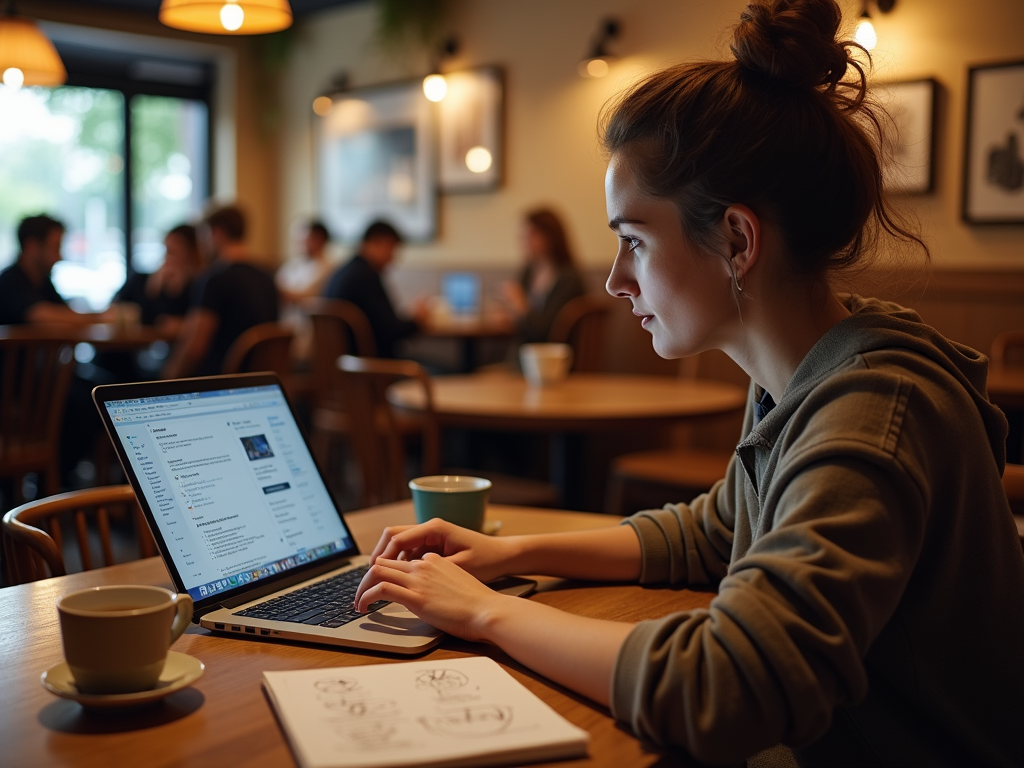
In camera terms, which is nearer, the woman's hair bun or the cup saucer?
the cup saucer

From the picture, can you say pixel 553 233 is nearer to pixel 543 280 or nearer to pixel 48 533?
pixel 543 280

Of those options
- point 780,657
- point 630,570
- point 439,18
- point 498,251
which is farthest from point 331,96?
point 780,657

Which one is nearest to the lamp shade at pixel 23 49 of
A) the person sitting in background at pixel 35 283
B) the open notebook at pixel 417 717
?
the person sitting in background at pixel 35 283

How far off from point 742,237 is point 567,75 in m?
4.66

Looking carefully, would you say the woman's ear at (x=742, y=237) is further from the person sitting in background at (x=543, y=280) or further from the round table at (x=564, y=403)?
A: the person sitting in background at (x=543, y=280)

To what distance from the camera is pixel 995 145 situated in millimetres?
3779

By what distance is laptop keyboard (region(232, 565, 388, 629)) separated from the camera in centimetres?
95

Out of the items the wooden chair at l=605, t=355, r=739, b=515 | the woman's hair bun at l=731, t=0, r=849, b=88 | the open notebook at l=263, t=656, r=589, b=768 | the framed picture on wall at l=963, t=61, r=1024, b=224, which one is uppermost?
the framed picture on wall at l=963, t=61, r=1024, b=224

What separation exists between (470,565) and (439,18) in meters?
5.53

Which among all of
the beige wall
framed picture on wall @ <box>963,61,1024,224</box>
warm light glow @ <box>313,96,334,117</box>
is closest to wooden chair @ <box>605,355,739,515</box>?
the beige wall

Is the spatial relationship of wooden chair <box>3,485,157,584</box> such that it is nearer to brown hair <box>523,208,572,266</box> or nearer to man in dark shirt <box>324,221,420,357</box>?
man in dark shirt <box>324,221,420,357</box>

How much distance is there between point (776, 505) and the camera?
818 mm

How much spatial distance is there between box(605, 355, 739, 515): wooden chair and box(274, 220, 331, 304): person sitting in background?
11.4 ft

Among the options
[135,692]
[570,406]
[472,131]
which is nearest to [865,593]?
[135,692]
